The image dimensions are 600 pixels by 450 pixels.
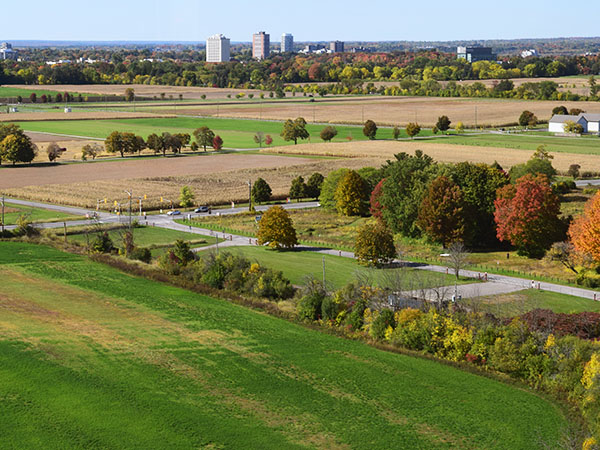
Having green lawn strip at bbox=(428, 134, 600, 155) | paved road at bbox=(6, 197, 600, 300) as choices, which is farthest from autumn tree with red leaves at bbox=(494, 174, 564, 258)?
green lawn strip at bbox=(428, 134, 600, 155)

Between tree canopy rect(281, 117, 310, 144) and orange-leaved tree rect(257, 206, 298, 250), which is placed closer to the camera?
orange-leaved tree rect(257, 206, 298, 250)

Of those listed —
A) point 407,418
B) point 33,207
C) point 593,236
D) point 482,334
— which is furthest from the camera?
point 33,207

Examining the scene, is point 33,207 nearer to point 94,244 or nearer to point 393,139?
point 94,244

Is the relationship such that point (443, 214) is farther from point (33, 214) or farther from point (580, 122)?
point (580, 122)

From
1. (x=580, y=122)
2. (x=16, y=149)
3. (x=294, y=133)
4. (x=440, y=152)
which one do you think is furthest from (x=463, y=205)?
(x=580, y=122)

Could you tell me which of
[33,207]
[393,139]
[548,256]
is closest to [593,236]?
[548,256]

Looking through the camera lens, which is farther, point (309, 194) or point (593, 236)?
point (309, 194)

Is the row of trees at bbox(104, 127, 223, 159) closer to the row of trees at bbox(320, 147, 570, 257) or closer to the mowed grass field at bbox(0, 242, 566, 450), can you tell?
the row of trees at bbox(320, 147, 570, 257)

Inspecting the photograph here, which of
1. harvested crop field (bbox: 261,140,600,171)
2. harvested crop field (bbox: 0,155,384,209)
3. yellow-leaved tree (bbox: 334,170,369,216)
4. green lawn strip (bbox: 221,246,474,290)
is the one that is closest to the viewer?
green lawn strip (bbox: 221,246,474,290)
